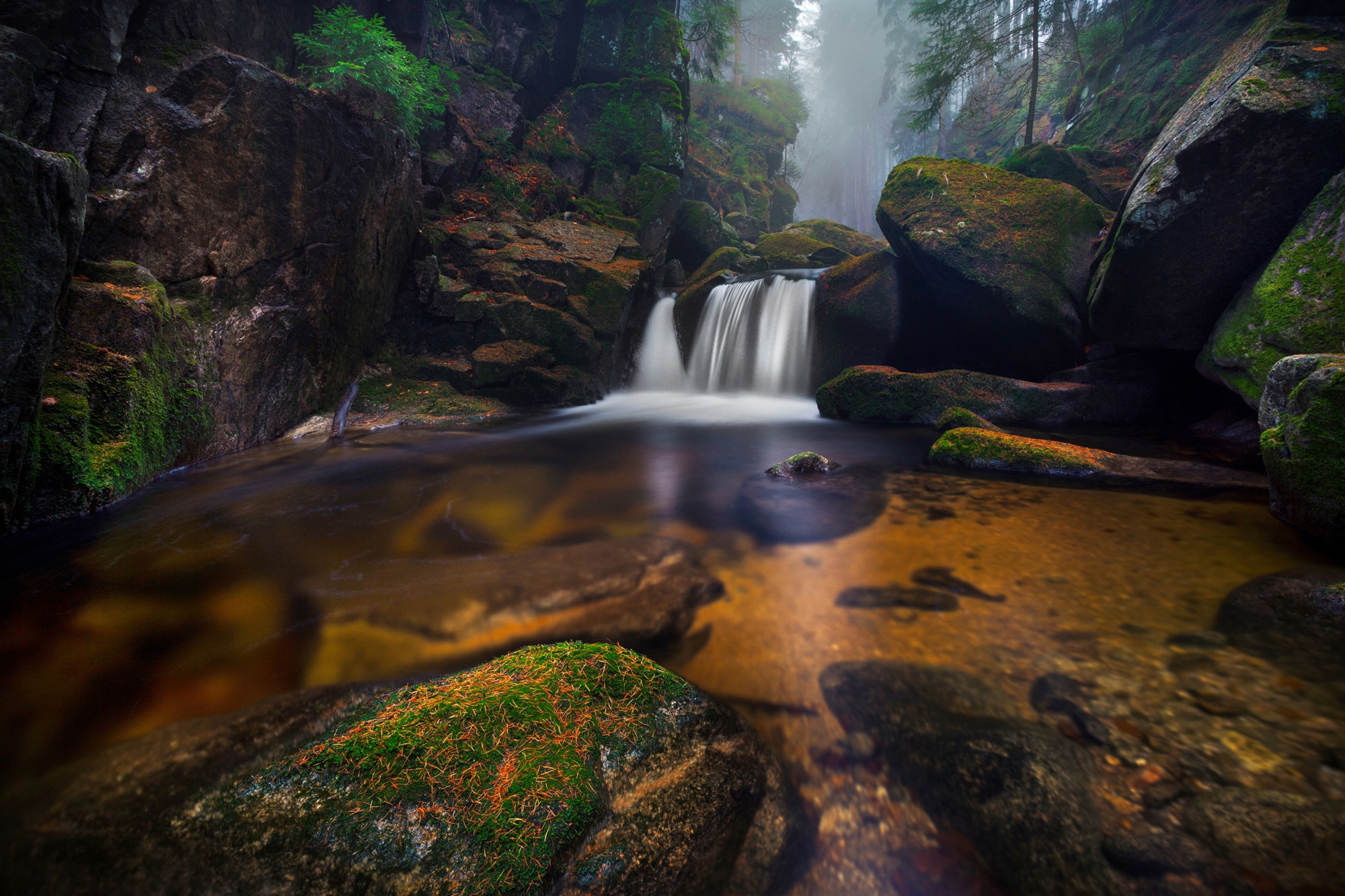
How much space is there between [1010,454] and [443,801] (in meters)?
6.45

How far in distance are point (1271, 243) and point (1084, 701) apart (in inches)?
279

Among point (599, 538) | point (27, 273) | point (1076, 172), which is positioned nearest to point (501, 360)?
point (27, 273)

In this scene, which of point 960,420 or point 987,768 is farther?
point 960,420

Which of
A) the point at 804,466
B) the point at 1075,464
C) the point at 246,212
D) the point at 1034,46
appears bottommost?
the point at 804,466

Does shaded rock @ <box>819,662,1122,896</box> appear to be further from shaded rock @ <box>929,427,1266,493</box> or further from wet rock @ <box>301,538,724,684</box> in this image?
shaded rock @ <box>929,427,1266,493</box>

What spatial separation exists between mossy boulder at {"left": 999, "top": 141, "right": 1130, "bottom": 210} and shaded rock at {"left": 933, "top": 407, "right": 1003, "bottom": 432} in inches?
320

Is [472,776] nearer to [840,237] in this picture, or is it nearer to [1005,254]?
[1005,254]

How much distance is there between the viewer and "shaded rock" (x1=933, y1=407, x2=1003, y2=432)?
288 inches

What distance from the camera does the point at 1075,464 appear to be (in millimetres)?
5441

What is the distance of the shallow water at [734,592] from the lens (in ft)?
6.81

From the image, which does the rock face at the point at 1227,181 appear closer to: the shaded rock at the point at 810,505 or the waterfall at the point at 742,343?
the shaded rock at the point at 810,505

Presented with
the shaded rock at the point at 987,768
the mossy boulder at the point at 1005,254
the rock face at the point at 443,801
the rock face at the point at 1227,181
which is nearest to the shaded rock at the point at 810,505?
the shaded rock at the point at 987,768

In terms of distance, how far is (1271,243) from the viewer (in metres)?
5.64

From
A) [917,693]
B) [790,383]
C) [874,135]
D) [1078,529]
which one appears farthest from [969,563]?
[874,135]
